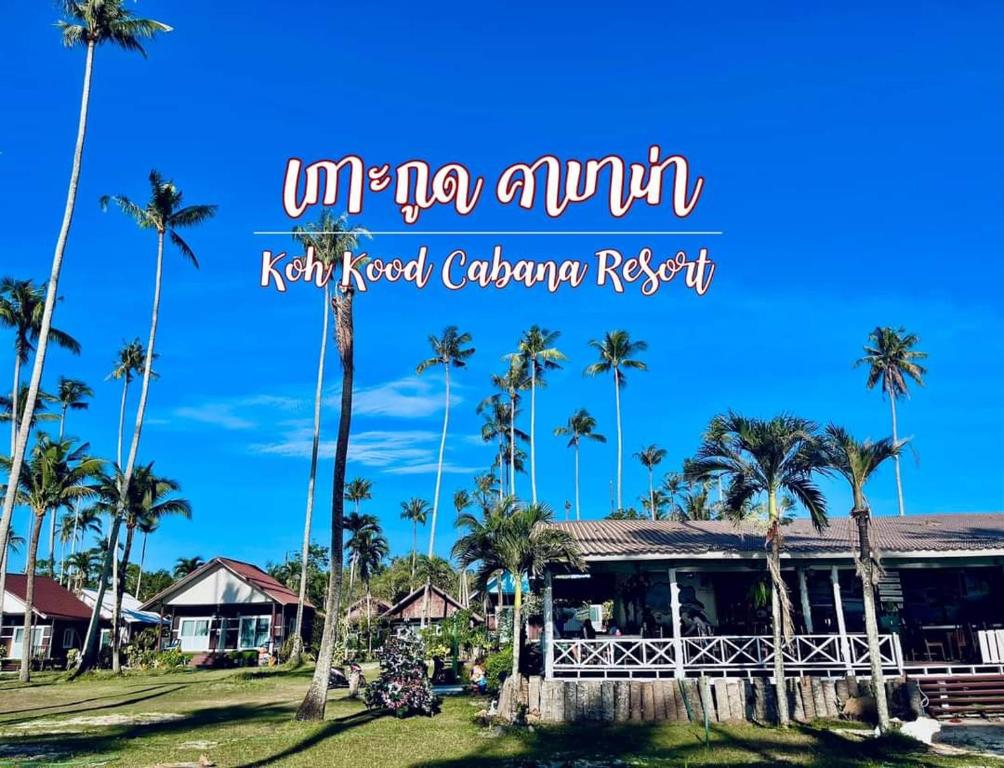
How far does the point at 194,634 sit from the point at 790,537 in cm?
3719

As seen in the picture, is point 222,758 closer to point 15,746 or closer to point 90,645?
point 15,746

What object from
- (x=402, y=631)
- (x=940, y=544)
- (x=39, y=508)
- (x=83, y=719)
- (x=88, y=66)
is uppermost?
(x=88, y=66)

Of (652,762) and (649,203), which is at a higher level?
(649,203)

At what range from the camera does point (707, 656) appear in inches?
824

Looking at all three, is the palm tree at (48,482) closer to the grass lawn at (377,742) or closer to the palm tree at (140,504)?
the palm tree at (140,504)

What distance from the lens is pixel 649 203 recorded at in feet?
50.5

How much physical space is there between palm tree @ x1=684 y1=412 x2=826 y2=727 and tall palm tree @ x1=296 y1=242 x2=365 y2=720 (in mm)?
9078

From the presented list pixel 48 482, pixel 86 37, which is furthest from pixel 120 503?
pixel 86 37

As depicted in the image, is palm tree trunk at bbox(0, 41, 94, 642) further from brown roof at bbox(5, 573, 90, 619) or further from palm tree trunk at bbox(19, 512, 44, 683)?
brown roof at bbox(5, 573, 90, 619)

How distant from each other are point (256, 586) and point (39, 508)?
13.6 metres

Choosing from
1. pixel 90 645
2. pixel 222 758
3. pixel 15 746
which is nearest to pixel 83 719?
pixel 15 746

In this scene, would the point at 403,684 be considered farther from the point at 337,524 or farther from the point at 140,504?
the point at 140,504

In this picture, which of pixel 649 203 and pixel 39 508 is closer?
pixel 649 203

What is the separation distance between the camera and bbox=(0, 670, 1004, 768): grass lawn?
1377 cm
